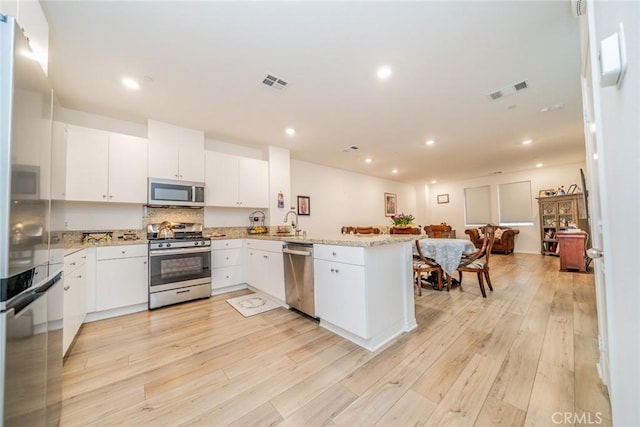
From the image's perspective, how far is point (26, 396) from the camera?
2.89 feet

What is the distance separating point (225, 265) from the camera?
361 cm

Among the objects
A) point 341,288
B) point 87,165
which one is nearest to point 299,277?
point 341,288

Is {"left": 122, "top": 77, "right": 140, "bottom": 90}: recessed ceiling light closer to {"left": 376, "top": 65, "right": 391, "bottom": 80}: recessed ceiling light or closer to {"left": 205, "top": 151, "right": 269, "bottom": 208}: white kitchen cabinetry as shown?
{"left": 205, "top": 151, "right": 269, "bottom": 208}: white kitchen cabinetry

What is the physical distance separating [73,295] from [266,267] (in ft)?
6.15

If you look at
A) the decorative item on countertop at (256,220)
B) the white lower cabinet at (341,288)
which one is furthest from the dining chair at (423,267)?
the decorative item on countertop at (256,220)

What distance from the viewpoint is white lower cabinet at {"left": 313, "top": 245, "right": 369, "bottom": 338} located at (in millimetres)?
1932

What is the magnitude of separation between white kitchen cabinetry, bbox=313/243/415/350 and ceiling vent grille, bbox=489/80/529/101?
2.24 m

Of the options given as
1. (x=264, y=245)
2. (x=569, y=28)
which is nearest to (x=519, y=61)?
(x=569, y=28)

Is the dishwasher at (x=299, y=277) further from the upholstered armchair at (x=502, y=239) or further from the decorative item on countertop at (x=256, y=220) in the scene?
the upholstered armchair at (x=502, y=239)

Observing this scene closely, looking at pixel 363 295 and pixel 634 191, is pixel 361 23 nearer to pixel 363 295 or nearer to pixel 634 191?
pixel 634 191

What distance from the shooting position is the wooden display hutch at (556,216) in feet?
18.9

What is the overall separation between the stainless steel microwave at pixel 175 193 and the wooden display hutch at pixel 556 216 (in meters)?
8.23

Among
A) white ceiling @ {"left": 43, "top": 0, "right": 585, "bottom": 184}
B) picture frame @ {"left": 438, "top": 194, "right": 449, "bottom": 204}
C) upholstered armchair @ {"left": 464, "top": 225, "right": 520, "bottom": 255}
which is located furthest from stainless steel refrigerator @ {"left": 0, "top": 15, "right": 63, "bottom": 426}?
picture frame @ {"left": 438, "top": 194, "right": 449, "bottom": 204}

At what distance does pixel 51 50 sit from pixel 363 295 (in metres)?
3.39
